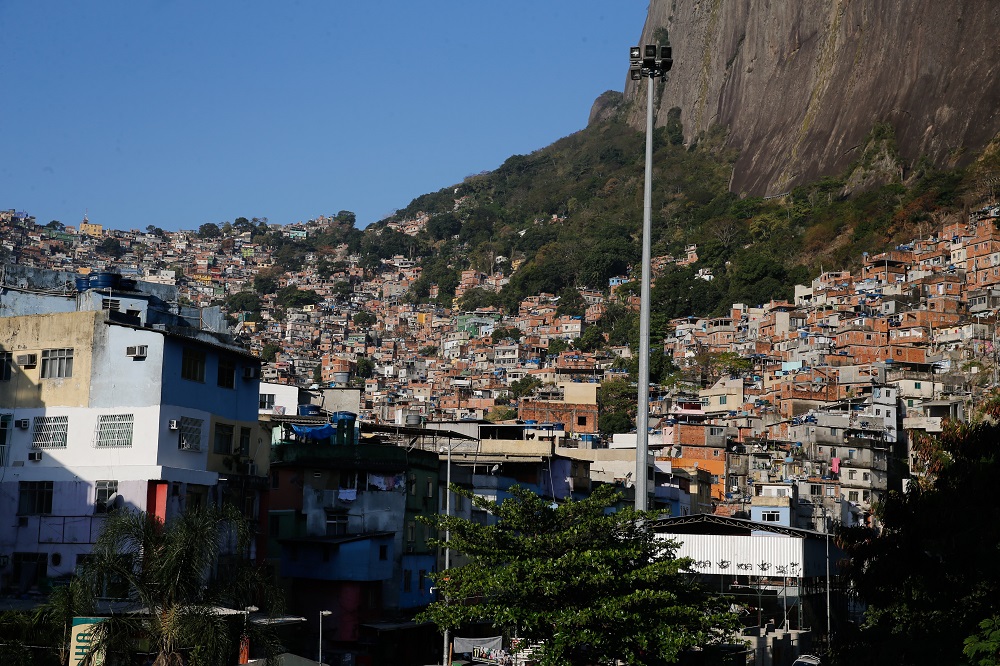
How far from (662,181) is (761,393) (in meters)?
79.6

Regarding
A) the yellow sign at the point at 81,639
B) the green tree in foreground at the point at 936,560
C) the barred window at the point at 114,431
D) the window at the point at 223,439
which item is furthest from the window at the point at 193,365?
the green tree in foreground at the point at 936,560

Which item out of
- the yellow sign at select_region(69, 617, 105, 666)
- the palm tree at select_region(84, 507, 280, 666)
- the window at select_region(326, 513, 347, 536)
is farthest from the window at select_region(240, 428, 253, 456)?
the yellow sign at select_region(69, 617, 105, 666)

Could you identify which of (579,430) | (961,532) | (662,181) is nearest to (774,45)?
(662,181)

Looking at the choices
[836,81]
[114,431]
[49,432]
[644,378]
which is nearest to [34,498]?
[49,432]

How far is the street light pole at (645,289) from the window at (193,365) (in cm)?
1161

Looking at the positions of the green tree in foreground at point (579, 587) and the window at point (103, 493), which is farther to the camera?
the window at point (103, 493)

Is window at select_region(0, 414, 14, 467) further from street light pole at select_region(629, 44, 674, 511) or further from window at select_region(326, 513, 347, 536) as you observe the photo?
street light pole at select_region(629, 44, 674, 511)

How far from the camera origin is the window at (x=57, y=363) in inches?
1082

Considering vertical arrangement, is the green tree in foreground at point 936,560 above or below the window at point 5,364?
below

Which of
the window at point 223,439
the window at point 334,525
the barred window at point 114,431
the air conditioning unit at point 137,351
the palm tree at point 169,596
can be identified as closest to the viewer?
the palm tree at point 169,596

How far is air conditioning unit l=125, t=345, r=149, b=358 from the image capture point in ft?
87.7

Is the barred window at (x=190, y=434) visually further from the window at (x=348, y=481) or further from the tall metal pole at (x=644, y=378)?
the tall metal pole at (x=644, y=378)

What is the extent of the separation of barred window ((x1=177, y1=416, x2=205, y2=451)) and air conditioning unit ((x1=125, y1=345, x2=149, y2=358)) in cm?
159

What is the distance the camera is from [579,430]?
258 feet
